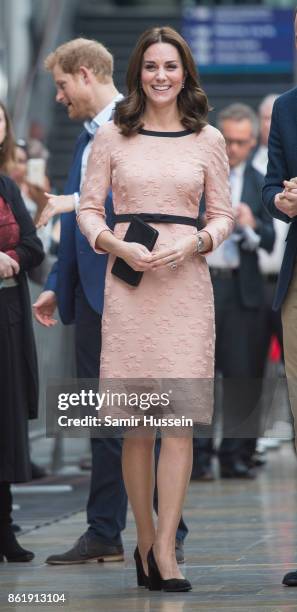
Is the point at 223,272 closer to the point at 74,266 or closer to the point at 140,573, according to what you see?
the point at 74,266

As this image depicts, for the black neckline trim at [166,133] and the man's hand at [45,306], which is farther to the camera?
the man's hand at [45,306]

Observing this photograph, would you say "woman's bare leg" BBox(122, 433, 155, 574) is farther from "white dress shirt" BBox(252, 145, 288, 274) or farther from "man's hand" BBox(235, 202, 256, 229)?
"white dress shirt" BBox(252, 145, 288, 274)

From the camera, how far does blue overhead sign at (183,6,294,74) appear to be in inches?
1077

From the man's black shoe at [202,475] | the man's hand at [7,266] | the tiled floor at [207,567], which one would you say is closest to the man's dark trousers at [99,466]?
the tiled floor at [207,567]

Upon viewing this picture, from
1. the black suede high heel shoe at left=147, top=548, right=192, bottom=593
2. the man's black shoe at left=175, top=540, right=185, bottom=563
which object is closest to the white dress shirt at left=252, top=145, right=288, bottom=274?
the man's black shoe at left=175, top=540, right=185, bottom=563

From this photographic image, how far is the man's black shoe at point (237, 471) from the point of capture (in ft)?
35.8

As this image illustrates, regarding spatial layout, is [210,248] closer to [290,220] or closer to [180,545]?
[290,220]

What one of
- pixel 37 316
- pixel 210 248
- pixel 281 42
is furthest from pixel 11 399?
pixel 281 42

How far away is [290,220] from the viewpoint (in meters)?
5.90

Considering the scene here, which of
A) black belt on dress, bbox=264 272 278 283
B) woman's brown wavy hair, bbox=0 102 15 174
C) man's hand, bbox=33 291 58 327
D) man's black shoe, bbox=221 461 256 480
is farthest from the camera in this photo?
black belt on dress, bbox=264 272 278 283

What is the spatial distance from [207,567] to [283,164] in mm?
1542

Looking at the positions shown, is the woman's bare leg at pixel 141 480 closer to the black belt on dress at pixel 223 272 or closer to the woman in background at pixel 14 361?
the woman in background at pixel 14 361

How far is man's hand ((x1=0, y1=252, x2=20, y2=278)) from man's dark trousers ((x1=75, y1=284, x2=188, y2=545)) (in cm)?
27

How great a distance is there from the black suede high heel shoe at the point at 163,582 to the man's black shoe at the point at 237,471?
202 inches
